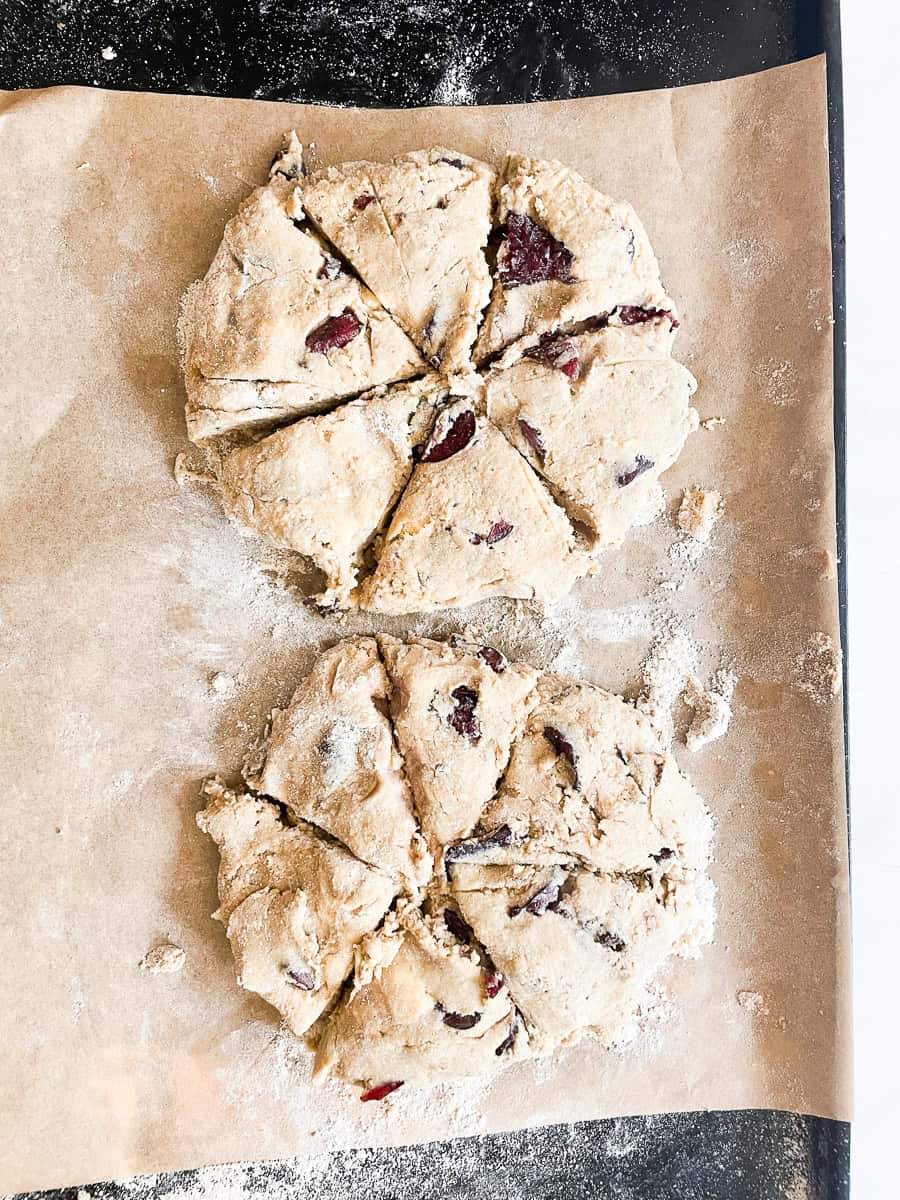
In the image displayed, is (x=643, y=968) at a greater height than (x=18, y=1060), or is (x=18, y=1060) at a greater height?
(x=643, y=968)

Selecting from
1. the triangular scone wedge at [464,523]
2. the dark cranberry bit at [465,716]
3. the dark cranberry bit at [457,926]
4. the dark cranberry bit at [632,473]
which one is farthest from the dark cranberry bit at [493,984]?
the dark cranberry bit at [632,473]

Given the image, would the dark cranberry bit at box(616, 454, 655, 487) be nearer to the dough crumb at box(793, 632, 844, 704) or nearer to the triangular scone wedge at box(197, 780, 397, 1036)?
the dough crumb at box(793, 632, 844, 704)

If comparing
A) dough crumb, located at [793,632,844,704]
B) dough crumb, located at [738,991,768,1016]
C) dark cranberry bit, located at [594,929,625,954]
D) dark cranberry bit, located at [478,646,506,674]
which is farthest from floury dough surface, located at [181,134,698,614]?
dough crumb, located at [738,991,768,1016]

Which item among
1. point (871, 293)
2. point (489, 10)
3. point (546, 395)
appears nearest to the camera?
point (546, 395)

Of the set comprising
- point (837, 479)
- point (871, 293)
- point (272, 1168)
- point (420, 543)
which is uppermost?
point (871, 293)

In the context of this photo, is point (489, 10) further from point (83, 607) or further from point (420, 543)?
point (83, 607)

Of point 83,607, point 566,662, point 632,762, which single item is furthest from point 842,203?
point 83,607

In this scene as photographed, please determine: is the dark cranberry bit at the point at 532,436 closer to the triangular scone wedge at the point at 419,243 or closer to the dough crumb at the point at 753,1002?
the triangular scone wedge at the point at 419,243
